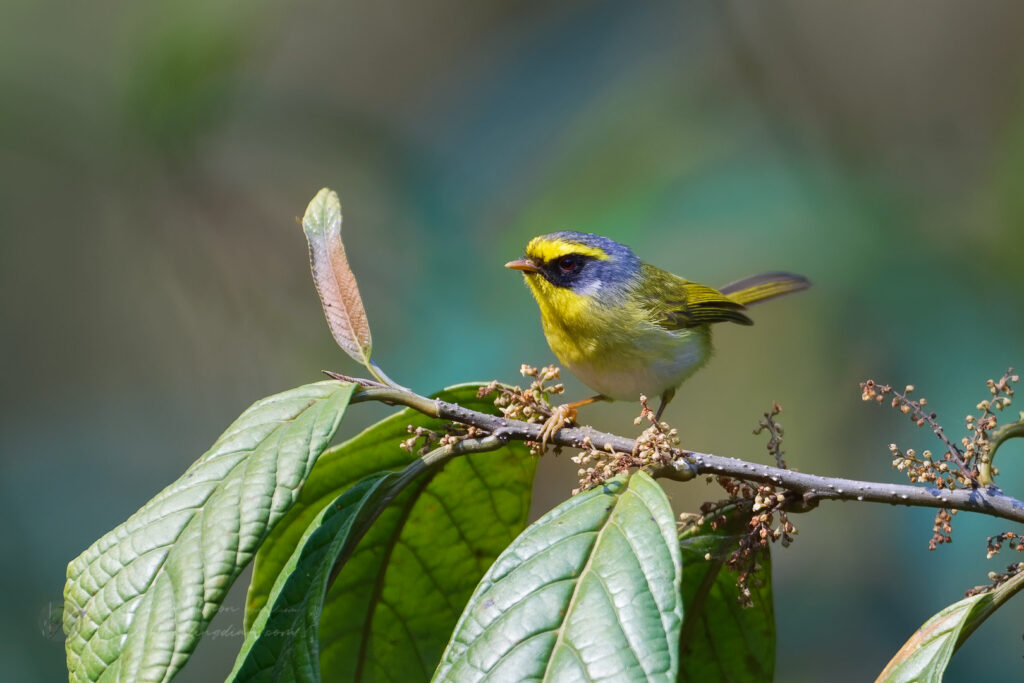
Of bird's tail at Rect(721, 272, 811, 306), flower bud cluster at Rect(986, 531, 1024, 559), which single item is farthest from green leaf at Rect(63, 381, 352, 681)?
bird's tail at Rect(721, 272, 811, 306)

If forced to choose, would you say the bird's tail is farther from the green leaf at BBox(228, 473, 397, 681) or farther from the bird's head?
the green leaf at BBox(228, 473, 397, 681)

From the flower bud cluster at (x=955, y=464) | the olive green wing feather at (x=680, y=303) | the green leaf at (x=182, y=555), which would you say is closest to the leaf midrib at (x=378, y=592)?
the green leaf at (x=182, y=555)

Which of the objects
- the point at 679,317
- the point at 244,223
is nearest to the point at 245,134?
the point at 244,223

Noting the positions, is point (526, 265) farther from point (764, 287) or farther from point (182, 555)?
point (182, 555)

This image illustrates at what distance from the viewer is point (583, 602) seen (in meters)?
1.02

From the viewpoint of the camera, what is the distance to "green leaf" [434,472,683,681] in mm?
944

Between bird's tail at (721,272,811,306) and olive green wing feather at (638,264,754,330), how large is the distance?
9.1 inches

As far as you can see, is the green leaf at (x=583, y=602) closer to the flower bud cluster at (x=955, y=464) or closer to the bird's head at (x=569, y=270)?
the flower bud cluster at (x=955, y=464)

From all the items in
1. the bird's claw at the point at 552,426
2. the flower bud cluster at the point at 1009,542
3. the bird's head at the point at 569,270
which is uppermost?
the bird's head at the point at 569,270

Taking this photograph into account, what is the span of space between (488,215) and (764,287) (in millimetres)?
1887

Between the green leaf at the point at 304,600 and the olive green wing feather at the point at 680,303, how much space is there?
1381mm

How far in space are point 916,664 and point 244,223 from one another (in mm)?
4486

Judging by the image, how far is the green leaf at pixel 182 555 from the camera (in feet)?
3.33

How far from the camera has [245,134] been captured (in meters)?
5.00
